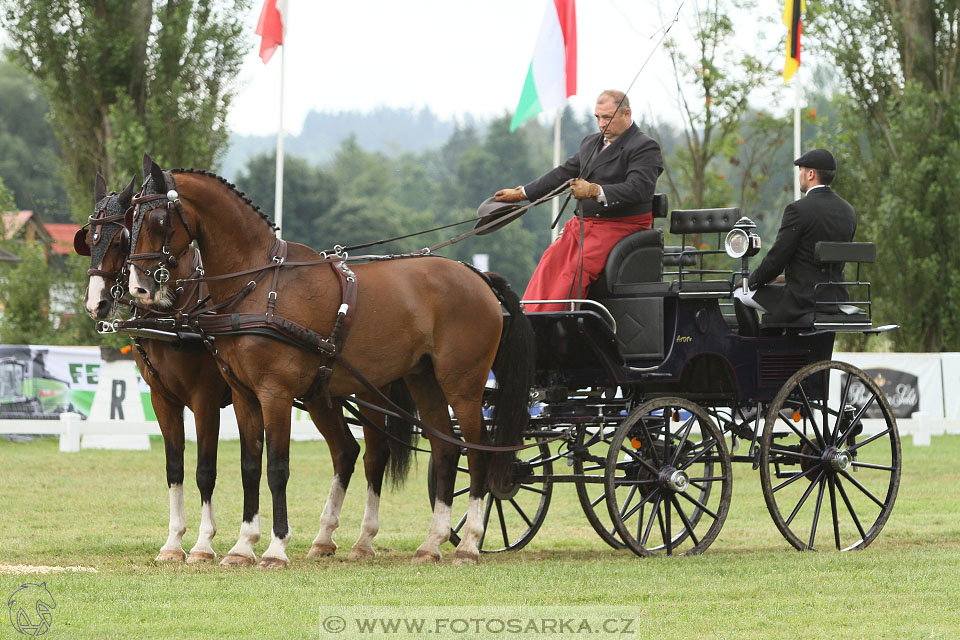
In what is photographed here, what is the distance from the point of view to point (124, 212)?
23.8 ft

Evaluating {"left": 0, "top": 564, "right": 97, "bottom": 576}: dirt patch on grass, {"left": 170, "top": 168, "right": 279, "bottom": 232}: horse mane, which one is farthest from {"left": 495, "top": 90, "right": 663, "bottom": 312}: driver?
{"left": 0, "top": 564, "right": 97, "bottom": 576}: dirt patch on grass

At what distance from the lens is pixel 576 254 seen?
325 inches

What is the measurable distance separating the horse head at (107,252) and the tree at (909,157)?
1619 centimetres

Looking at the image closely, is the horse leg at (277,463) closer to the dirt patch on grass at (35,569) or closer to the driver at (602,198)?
the dirt patch on grass at (35,569)

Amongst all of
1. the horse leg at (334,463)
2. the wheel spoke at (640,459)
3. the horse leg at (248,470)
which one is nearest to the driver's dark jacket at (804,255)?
the wheel spoke at (640,459)

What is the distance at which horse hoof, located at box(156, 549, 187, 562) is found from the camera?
7668 mm

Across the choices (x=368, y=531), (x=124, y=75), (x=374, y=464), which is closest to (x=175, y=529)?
(x=368, y=531)

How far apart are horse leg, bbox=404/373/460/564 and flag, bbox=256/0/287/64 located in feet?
35.8

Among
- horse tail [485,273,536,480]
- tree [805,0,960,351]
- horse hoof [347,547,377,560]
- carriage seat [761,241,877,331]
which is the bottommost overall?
horse hoof [347,547,377,560]

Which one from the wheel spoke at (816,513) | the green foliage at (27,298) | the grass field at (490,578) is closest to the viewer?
the grass field at (490,578)

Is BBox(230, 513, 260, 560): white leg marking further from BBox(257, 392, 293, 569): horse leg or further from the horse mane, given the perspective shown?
the horse mane

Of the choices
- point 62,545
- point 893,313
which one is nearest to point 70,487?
point 62,545

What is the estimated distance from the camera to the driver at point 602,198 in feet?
26.7

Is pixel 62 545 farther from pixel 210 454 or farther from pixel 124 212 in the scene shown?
pixel 124 212
